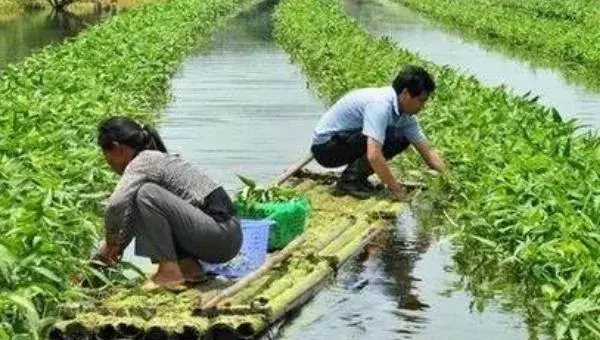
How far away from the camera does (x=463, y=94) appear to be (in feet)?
48.7

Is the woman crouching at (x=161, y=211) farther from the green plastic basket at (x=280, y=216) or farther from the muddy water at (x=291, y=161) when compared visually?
the green plastic basket at (x=280, y=216)

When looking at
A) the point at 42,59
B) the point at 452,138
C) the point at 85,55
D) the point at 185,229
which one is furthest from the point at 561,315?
the point at 85,55

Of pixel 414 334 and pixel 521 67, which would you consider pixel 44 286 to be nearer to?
pixel 414 334

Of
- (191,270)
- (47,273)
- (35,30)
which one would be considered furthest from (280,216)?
(35,30)

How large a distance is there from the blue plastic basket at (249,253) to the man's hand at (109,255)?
559 mm

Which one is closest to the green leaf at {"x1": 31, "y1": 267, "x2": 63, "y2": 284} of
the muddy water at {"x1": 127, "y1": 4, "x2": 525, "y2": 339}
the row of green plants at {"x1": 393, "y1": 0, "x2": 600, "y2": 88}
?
the muddy water at {"x1": 127, "y1": 4, "x2": 525, "y2": 339}

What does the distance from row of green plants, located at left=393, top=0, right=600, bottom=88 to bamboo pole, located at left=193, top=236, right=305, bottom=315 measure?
1452 cm

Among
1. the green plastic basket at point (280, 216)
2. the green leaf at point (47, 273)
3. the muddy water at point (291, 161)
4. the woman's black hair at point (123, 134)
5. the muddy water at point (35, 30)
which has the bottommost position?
the muddy water at point (35, 30)

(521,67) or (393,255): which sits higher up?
(393,255)

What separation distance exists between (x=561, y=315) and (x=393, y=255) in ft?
7.60

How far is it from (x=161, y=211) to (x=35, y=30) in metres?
31.8

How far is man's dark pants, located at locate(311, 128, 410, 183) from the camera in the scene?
10.5 m

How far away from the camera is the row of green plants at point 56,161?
654 cm

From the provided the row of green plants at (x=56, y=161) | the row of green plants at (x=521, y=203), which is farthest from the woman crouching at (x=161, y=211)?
the row of green plants at (x=521, y=203)
